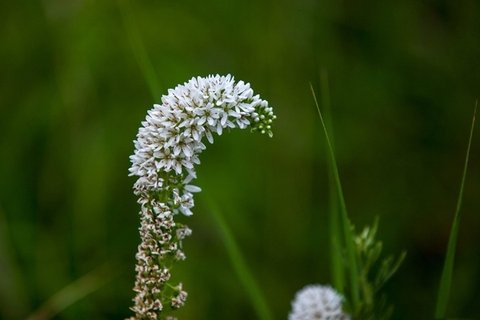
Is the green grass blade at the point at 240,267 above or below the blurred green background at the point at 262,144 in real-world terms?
below

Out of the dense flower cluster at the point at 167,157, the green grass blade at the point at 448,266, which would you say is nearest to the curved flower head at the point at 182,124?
the dense flower cluster at the point at 167,157

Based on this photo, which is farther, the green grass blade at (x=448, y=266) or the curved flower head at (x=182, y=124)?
the green grass blade at (x=448, y=266)

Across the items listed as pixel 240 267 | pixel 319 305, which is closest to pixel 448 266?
pixel 319 305

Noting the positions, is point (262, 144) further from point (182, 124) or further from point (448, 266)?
point (182, 124)

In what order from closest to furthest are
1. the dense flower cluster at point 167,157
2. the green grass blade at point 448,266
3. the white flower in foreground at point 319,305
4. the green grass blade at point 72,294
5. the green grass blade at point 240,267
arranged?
the dense flower cluster at point 167,157 < the green grass blade at point 448,266 < the white flower in foreground at point 319,305 < the green grass blade at point 240,267 < the green grass blade at point 72,294

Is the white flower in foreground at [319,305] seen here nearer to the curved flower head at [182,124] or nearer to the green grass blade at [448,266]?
the green grass blade at [448,266]

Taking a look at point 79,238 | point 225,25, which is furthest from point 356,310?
point 225,25
